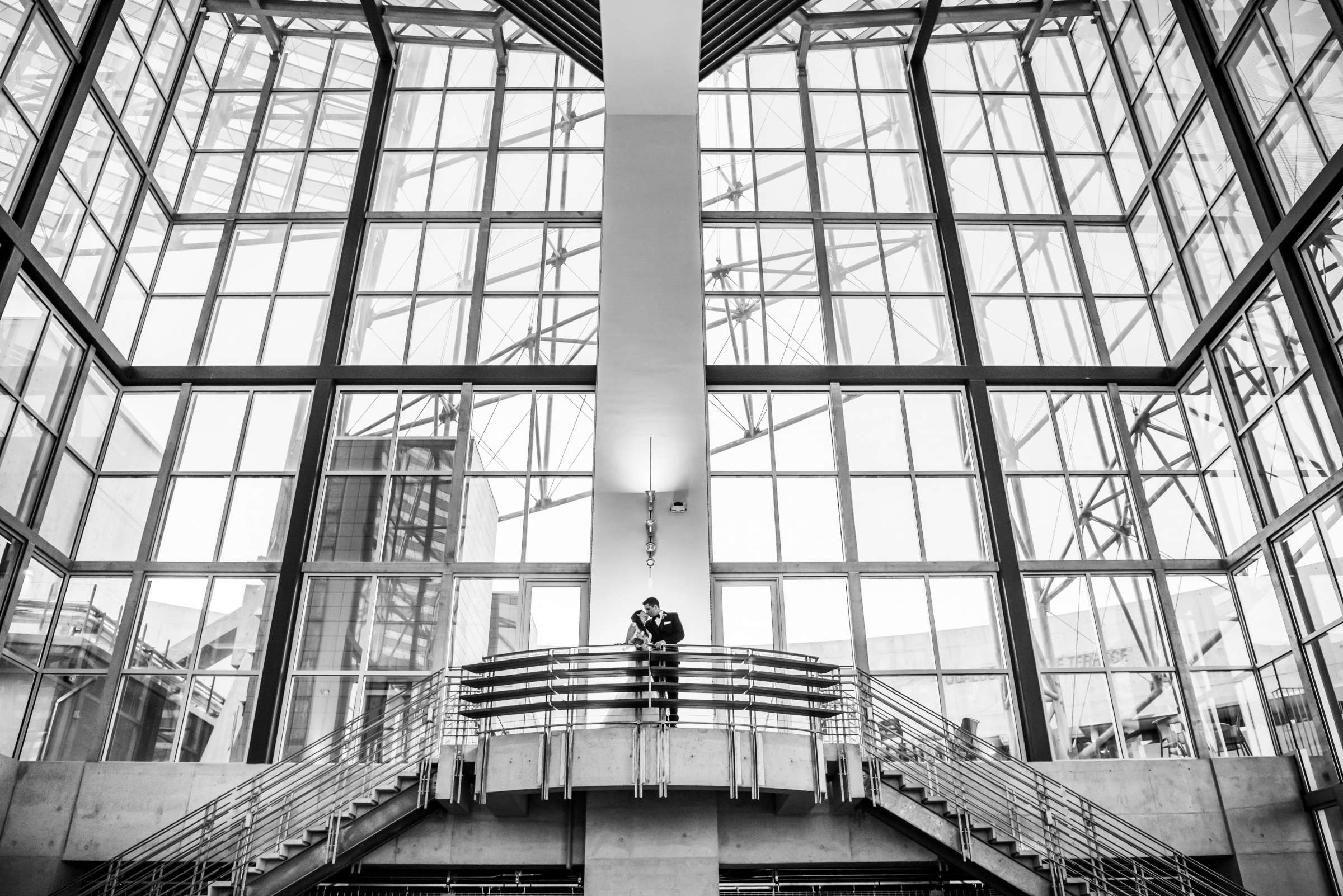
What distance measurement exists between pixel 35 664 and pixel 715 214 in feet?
57.7

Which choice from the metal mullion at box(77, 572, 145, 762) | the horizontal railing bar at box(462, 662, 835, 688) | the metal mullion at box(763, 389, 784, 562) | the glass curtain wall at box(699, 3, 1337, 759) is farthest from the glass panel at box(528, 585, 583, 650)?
the metal mullion at box(77, 572, 145, 762)

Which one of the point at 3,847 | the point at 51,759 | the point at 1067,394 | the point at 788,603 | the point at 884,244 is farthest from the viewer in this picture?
the point at 884,244

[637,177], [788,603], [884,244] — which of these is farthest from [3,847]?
[884,244]

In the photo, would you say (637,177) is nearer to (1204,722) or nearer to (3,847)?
(1204,722)

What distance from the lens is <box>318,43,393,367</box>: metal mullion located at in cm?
2406

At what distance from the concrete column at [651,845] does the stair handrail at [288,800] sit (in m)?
2.70

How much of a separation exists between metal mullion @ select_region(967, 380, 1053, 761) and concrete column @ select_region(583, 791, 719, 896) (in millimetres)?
7219

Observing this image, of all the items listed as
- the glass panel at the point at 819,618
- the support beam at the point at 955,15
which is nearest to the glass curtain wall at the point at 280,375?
the glass panel at the point at 819,618

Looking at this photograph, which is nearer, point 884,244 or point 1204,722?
point 1204,722

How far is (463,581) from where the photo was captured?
21938 millimetres

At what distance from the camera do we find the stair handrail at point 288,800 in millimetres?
16828

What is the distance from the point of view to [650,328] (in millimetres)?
21797

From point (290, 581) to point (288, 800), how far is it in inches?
181

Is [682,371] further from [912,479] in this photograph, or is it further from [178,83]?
[178,83]
